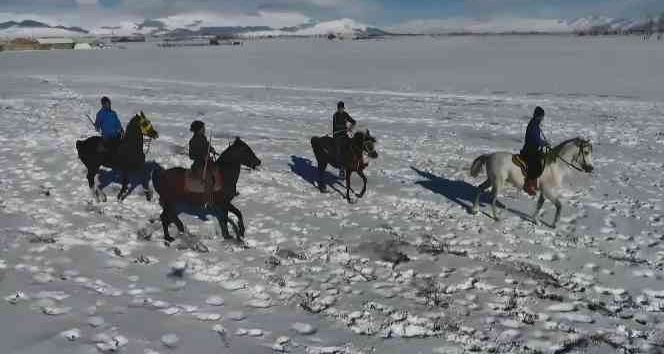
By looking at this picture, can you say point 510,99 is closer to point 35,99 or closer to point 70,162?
point 70,162

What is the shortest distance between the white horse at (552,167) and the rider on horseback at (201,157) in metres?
6.62

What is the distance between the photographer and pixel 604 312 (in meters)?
8.12

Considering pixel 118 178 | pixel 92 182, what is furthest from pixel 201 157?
pixel 118 178

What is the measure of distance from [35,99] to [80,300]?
27.9 m

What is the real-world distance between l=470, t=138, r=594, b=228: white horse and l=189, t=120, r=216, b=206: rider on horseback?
21.7ft

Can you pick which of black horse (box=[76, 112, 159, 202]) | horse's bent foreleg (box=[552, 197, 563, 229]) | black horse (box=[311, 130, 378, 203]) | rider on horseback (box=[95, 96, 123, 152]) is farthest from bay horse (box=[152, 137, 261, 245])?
horse's bent foreleg (box=[552, 197, 563, 229])

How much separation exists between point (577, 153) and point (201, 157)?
8.33 m

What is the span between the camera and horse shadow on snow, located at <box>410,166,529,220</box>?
13.6 meters

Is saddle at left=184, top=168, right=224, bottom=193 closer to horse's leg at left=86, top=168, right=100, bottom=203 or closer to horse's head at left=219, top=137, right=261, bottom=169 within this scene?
horse's head at left=219, top=137, right=261, bottom=169

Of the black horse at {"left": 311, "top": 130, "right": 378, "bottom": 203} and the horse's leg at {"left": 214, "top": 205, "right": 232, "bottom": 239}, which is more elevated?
the black horse at {"left": 311, "top": 130, "right": 378, "bottom": 203}

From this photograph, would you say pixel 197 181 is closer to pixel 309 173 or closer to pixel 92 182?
pixel 92 182

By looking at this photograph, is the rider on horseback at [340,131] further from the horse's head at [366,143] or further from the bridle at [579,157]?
the bridle at [579,157]

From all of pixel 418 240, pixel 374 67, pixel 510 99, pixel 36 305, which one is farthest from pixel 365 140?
pixel 374 67

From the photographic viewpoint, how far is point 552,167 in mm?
12016
